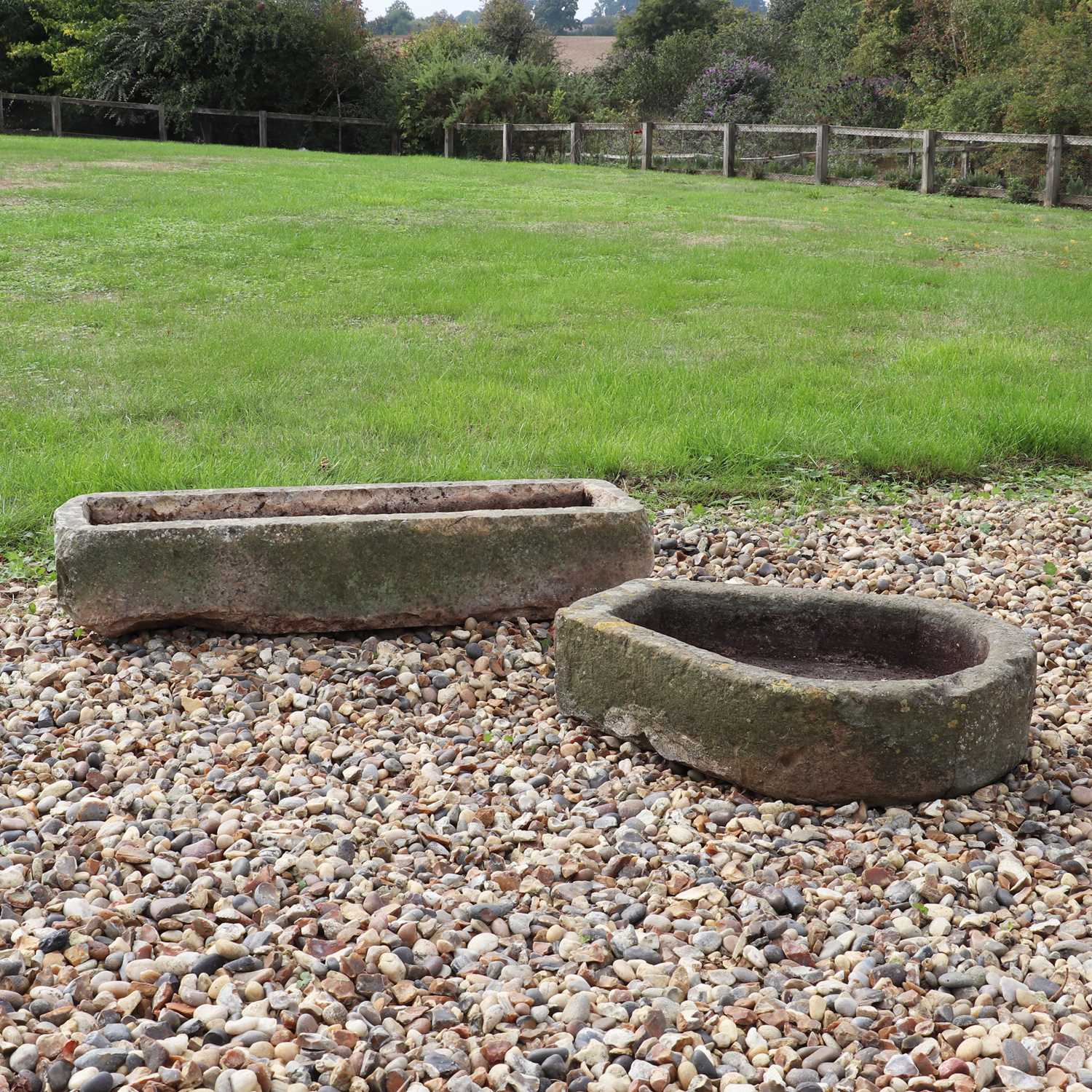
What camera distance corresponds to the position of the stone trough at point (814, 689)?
3197 mm

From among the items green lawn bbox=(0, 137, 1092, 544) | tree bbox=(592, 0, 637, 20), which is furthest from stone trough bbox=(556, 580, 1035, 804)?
tree bbox=(592, 0, 637, 20)

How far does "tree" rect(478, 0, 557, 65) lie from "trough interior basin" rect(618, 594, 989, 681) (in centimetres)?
4080

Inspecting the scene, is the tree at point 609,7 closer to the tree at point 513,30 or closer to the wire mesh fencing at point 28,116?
the tree at point 513,30

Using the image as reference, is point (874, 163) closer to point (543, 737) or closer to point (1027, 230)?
point (1027, 230)

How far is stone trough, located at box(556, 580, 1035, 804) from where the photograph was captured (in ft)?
10.5

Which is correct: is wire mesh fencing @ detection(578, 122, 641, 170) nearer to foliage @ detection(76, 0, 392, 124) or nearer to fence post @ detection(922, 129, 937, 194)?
fence post @ detection(922, 129, 937, 194)

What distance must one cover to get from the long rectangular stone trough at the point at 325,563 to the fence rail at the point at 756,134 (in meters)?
16.2

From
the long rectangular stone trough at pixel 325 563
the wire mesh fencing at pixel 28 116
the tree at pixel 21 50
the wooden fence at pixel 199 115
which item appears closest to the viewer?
the long rectangular stone trough at pixel 325 563

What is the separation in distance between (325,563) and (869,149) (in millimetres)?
19524

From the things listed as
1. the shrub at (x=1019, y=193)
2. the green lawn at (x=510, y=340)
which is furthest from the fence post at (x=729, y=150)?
the green lawn at (x=510, y=340)

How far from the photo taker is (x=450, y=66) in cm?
2898

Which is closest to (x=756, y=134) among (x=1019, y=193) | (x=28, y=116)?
(x=1019, y=193)

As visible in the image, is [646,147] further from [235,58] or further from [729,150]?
[235,58]

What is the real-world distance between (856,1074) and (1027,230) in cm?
1464
